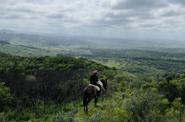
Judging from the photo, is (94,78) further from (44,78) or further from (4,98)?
(44,78)

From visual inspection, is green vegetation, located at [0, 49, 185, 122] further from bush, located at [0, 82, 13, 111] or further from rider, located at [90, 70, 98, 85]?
rider, located at [90, 70, 98, 85]

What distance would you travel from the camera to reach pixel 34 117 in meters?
116

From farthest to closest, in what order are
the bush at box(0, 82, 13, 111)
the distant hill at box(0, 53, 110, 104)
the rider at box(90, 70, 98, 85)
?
the distant hill at box(0, 53, 110, 104), the bush at box(0, 82, 13, 111), the rider at box(90, 70, 98, 85)

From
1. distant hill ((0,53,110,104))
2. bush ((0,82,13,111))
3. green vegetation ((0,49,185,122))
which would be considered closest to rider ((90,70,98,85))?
green vegetation ((0,49,185,122))

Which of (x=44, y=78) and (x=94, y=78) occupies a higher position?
(x=94, y=78)

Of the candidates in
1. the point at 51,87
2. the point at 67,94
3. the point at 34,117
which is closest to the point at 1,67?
the point at 51,87

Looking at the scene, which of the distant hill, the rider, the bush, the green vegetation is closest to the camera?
the rider

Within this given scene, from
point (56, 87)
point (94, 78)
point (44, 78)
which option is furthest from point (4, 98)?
point (94, 78)

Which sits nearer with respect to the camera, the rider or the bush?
the rider

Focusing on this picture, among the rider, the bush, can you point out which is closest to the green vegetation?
the bush

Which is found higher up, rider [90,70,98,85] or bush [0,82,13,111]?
rider [90,70,98,85]

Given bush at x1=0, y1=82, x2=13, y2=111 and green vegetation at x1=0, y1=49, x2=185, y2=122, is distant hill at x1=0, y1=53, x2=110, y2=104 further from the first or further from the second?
bush at x1=0, y1=82, x2=13, y2=111

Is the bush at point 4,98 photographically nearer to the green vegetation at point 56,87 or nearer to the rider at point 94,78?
the green vegetation at point 56,87

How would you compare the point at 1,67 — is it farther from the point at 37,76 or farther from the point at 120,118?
the point at 120,118
